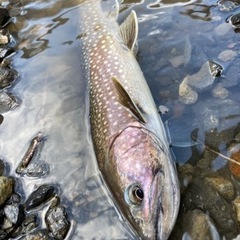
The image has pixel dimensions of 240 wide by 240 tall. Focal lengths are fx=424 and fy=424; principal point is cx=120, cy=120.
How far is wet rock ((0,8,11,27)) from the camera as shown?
22.4 feet

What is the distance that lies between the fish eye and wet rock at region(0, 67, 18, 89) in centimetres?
280

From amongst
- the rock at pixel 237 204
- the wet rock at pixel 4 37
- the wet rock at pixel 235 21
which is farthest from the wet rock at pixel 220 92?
the wet rock at pixel 4 37

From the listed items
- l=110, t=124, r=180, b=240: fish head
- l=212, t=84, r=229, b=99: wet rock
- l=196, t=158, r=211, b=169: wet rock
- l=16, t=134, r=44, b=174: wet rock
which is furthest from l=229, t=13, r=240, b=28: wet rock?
l=16, t=134, r=44, b=174: wet rock

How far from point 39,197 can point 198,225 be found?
1.63 metres

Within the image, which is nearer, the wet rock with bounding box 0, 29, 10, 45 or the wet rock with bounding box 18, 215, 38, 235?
the wet rock with bounding box 18, 215, 38, 235

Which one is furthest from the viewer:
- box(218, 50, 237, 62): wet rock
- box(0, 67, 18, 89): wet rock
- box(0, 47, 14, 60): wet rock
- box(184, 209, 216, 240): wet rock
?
box(0, 47, 14, 60): wet rock

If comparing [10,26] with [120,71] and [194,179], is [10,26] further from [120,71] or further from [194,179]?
[194,179]

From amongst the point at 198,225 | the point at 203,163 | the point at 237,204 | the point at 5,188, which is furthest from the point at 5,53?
the point at 237,204

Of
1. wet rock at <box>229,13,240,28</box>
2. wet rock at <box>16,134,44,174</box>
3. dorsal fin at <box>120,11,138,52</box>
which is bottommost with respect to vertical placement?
wet rock at <box>16,134,44,174</box>

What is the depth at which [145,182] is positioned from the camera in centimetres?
378

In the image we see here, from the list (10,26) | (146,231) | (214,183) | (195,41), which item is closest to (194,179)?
(214,183)

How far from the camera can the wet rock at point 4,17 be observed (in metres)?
6.84

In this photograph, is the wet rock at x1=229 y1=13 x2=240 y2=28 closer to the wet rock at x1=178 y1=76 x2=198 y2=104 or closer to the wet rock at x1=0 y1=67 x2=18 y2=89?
the wet rock at x1=178 y1=76 x2=198 y2=104

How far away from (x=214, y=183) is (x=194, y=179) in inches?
8.4
